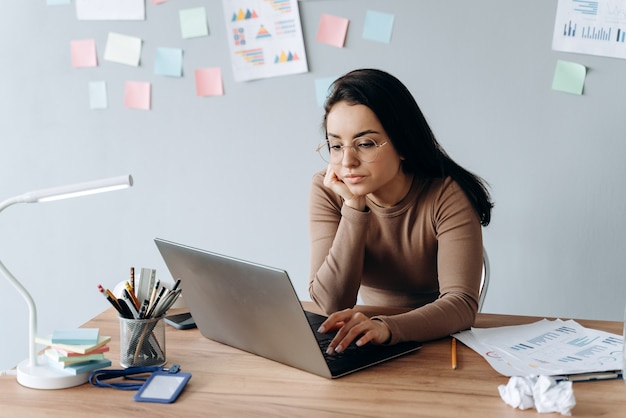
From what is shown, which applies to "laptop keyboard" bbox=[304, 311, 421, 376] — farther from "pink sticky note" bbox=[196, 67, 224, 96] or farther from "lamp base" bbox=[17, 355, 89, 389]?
"pink sticky note" bbox=[196, 67, 224, 96]

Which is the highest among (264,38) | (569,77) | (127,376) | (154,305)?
(264,38)

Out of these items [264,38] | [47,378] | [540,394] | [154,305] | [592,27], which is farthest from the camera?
[264,38]

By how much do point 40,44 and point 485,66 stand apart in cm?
163

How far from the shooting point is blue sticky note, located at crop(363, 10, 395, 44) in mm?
2516

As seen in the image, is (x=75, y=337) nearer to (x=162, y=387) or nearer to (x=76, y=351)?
(x=76, y=351)

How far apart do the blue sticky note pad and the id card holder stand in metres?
0.13

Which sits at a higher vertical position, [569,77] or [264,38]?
[264,38]

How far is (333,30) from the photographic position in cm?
256

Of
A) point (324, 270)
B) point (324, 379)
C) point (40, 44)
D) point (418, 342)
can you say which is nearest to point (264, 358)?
point (324, 379)

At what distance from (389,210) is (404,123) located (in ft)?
0.72

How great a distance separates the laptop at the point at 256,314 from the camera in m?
1.25

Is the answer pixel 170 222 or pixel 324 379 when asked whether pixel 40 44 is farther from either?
pixel 324 379

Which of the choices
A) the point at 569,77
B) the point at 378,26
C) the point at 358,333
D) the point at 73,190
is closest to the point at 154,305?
the point at 73,190

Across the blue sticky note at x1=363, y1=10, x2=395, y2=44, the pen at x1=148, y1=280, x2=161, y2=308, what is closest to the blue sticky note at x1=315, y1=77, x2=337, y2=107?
the blue sticky note at x1=363, y1=10, x2=395, y2=44
